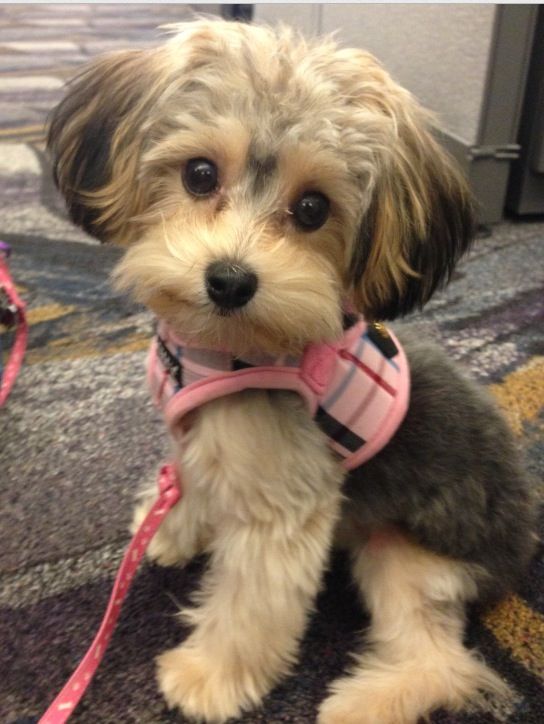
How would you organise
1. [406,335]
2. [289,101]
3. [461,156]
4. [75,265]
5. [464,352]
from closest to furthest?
[289,101], [406,335], [464,352], [75,265], [461,156]

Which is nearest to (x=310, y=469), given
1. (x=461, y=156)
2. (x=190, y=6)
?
(x=461, y=156)

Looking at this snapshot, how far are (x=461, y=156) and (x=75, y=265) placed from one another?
1.05m

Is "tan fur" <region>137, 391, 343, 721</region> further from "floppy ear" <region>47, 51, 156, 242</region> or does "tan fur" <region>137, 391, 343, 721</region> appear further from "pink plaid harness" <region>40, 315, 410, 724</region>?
"floppy ear" <region>47, 51, 156, 242</region>

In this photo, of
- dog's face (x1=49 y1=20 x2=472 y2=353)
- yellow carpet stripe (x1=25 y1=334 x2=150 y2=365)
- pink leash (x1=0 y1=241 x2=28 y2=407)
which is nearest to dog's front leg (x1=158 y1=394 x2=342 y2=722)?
dog's face (x1=49 y1=20 x2=472 y2=353)

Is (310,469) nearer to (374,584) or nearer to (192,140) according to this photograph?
(374,584)

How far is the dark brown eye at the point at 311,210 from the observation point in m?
0.80

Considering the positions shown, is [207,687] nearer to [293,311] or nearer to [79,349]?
[293,311]

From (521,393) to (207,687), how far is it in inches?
33.1

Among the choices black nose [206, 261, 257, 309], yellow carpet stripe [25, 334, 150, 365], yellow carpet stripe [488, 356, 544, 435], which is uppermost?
black nose [206, 261, 257, 309]

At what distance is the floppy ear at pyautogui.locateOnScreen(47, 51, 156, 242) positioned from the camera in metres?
0.82

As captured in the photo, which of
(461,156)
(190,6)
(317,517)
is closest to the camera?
(317,517)

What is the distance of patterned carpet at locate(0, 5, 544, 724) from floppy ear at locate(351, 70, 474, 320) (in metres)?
0.45

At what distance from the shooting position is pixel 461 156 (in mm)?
2141

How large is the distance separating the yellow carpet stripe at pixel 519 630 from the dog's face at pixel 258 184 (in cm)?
45
